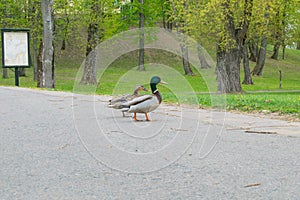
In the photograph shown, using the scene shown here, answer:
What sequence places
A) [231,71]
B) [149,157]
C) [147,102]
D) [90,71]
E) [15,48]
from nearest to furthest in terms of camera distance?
[149,157]
[147,102]
[231,71]
[15,48]
[90,71]

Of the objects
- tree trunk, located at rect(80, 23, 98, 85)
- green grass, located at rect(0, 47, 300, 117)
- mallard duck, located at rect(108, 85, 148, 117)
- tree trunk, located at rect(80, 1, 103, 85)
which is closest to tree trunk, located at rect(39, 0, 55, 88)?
green grass, located at rect(0, 47, 300, 117)

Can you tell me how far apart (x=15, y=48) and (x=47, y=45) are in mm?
1668

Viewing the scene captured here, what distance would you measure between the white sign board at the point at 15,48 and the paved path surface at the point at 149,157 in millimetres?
15770

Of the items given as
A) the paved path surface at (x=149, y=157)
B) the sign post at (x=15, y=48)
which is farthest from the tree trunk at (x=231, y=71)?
the paved path surface at (x=149, y=157)

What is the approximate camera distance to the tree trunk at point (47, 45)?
26.8 meters

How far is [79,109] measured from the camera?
1219cm

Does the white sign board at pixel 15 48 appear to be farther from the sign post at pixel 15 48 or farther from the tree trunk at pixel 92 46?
the tree trunk at pixel 92 46

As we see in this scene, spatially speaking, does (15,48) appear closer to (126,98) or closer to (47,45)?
(47,45)

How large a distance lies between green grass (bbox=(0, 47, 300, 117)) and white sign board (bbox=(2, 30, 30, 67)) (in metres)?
2.37

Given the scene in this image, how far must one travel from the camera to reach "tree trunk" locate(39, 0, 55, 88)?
2678cm

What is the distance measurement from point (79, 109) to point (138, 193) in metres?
7.60

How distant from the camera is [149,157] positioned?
657 cm

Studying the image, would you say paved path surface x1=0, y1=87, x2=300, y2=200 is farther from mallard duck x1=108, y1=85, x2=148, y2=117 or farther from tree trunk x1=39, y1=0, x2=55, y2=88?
tree trunk x1=39, y1=0, x2=55, y2=88

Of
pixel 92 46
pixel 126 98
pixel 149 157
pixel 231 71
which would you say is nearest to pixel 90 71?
pixel 92 46
